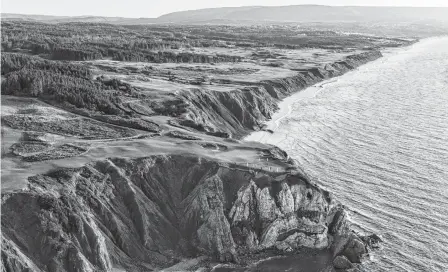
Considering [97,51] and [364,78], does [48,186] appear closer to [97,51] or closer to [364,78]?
[97,51]

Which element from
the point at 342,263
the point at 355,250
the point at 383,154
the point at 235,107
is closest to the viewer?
the point at 342,263

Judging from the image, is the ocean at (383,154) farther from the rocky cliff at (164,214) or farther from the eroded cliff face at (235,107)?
the rocky cliff at (164,214)

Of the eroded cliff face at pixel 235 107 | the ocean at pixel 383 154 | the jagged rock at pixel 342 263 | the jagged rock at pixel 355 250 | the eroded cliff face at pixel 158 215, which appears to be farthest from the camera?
the eroded cliff face at pixel 235 107

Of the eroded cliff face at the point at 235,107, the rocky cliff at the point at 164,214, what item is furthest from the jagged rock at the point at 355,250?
the eroded cliff face at the point at 235,107

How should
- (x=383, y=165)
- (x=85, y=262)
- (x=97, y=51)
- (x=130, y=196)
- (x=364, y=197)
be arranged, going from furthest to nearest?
1. (x=97, y=51)
2. (x=383, y=165)
3. (x=364, y=197)
4. (x=130, y=196)
5. (x=85, y=262)

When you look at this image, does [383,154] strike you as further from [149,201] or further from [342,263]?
[149,201]

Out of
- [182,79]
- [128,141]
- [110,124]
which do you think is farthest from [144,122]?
[182,79]

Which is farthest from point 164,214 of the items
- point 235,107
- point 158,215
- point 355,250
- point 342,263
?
point 235,107
